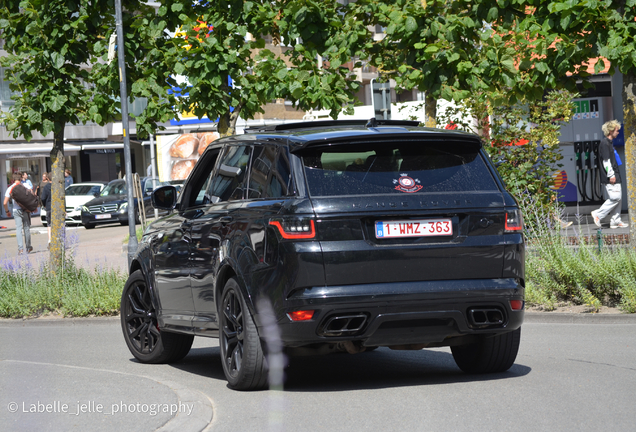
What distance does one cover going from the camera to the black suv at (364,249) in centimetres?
643

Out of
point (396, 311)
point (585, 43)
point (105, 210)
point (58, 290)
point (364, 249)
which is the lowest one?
point (58, 290)

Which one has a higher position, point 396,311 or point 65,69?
point 65,69

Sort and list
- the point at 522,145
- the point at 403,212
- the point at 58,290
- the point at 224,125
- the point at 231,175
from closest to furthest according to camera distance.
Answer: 1. the point at 403,212
2. the point at 231,175
3. the point at 58,290
4. the point at 224,125
5. the point at 522,145

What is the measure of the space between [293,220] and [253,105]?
947 centimetres

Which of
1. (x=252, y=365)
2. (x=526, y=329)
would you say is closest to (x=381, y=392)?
(x=252, y=365)

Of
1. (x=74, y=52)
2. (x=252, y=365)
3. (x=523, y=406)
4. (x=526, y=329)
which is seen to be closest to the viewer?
(x=523, y=406)

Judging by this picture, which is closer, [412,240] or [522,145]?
[412,240]

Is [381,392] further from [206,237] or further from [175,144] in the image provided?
[175,144]

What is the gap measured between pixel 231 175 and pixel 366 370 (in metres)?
1.89

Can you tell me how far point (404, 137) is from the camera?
685 centimetres

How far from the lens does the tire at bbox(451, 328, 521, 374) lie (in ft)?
24.3

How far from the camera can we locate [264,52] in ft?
50.4

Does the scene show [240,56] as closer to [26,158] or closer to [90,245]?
[90,245]

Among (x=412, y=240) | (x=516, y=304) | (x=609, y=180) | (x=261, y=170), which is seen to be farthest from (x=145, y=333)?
(x=609, y=180)
